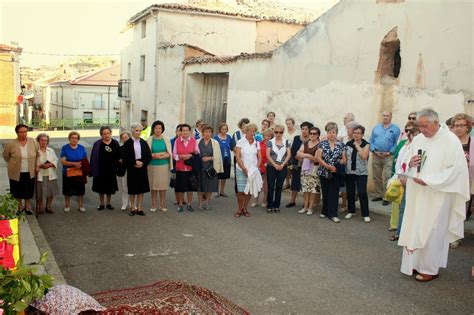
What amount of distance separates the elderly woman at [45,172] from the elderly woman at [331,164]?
16.2ft

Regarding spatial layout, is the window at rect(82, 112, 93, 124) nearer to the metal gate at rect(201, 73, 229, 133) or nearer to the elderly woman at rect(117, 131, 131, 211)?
the metal gate at rect(201, 73, 229, 133)

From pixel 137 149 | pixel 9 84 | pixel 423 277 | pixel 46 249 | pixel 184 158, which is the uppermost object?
pixel 9 84

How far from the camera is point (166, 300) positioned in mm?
5133

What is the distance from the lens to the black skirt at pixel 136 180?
934cm

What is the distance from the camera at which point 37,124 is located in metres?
60.9

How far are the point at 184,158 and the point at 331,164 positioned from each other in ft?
9.12

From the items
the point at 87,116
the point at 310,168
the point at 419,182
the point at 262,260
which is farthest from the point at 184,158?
the point at 87,116

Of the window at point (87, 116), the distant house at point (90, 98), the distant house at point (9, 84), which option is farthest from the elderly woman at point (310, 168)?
the window at point (87, 116)

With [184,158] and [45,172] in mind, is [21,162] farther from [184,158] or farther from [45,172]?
[184,158]

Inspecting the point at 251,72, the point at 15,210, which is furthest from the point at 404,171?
the point at 251,72

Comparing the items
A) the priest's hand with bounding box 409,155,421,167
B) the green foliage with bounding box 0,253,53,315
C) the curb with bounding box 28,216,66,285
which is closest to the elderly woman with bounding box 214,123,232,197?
the curb with bounding box 28,216,66,285

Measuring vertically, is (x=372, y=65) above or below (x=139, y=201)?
above

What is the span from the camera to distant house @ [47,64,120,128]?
198 feet

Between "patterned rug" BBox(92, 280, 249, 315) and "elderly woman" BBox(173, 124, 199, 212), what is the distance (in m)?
4.26
